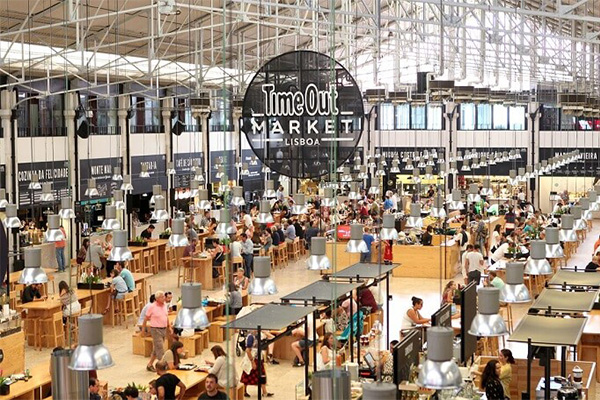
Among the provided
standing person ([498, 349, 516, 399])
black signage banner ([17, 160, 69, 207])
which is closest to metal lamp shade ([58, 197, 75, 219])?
black signage banner ([17, 160, 69, 207])

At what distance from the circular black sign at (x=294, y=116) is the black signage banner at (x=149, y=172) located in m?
19.6

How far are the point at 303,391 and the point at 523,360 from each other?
9.09 feet

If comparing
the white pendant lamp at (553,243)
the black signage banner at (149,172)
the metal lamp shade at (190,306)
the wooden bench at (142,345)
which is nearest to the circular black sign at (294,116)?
the metal lamp shade at (190,306)

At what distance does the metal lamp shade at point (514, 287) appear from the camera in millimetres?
9555

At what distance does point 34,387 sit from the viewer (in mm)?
10508

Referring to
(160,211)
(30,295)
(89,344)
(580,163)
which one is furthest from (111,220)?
(580,163)

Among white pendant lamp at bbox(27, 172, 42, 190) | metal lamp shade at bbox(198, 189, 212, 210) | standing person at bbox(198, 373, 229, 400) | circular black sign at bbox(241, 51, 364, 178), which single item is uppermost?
circular black sign at bbox(241, 51, 364, 178)

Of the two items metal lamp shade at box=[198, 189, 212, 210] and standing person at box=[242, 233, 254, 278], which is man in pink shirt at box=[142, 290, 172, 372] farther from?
metal lamp shade at box=[198, 189, 212, 210]

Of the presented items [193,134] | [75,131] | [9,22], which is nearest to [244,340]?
[9,22]

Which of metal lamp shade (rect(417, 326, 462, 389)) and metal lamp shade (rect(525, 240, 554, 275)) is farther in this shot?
metal lamp shade (rect(525, 240, 554, 275))

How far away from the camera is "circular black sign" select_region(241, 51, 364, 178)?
7.52 metres

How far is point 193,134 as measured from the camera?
3094 centimetres

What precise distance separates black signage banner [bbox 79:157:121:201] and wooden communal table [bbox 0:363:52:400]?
528 inches

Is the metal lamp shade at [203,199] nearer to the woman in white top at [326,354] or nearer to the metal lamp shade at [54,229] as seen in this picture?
the metal lamp shade at [54,229]
